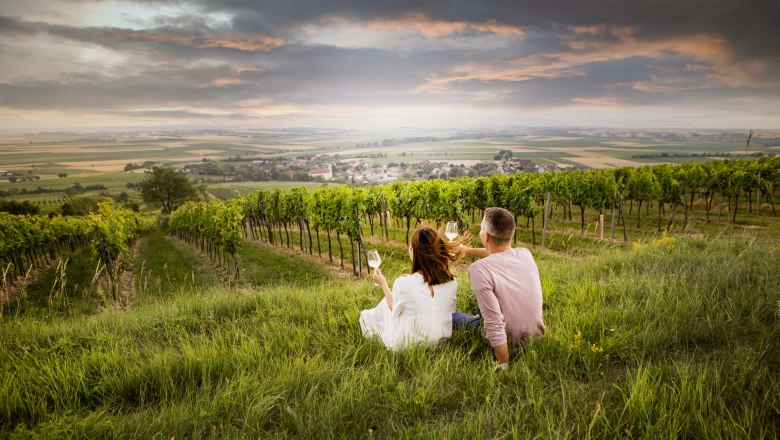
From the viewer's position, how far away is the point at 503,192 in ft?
66.3

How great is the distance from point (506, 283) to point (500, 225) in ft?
1.55

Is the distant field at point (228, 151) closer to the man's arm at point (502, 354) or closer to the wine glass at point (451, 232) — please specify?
A: the wine glass at point (451, 232)

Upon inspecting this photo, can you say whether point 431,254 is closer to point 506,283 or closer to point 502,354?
point 506,283

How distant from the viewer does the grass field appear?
6.06 feet

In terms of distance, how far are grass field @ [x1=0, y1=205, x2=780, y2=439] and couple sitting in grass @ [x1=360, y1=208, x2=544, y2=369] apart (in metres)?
0.16

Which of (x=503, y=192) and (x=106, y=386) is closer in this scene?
(x=106, y=386)

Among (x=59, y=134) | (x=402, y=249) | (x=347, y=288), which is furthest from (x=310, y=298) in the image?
(x=59, y=134)

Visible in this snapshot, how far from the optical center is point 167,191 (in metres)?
85.2

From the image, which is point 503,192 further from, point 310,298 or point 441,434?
point 441,434

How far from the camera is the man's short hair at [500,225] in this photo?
8.99 ft

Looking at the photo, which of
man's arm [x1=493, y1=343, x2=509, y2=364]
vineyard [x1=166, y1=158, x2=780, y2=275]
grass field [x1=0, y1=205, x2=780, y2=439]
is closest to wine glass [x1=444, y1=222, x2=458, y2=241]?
grass field [x1=0, y1=205, x2=780, y2=439]

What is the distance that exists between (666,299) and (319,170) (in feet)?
304

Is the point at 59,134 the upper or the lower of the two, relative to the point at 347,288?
upper

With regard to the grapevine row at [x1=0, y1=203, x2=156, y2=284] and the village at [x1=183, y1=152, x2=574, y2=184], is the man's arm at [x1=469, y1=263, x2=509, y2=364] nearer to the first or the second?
the grapevine row at [x1=0, y1=203, x2=156, y2=284]
